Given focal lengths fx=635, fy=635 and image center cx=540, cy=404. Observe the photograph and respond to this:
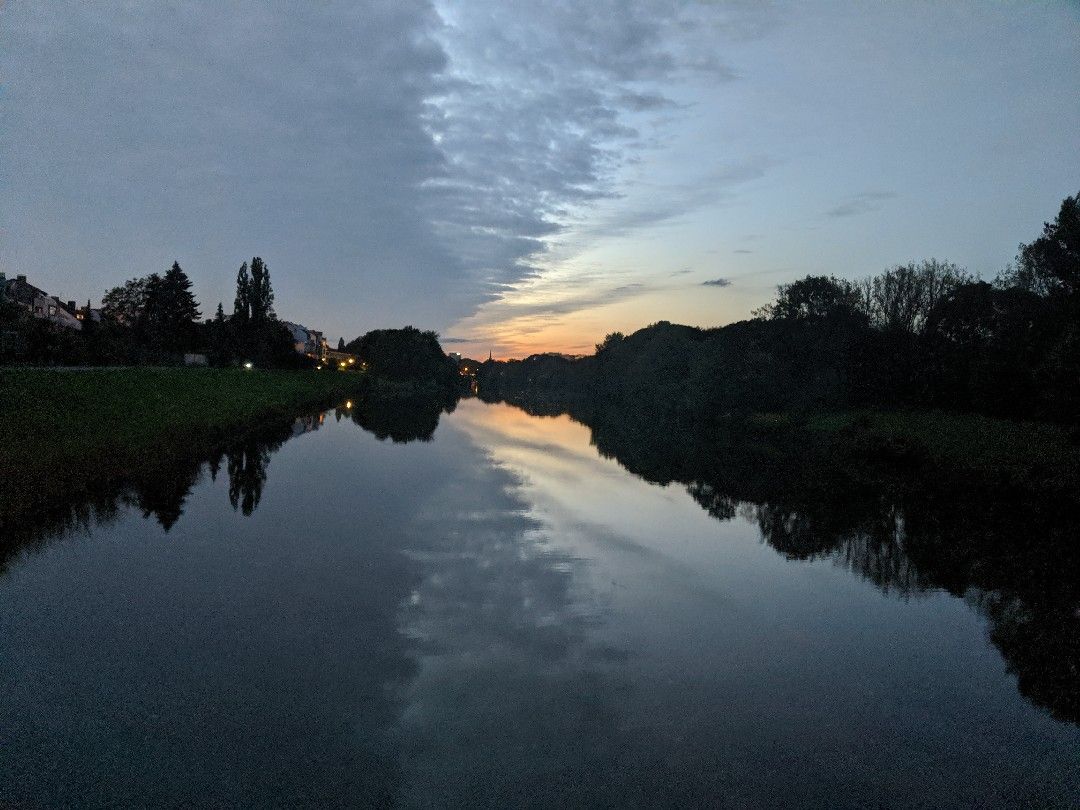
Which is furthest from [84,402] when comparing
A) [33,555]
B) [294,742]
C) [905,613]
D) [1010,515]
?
[1010,515]

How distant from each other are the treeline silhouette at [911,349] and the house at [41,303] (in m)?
86.0

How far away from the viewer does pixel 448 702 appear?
9.59 m

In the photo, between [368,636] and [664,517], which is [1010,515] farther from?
[368,636]

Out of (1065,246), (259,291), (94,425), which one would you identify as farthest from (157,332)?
(1065,246)

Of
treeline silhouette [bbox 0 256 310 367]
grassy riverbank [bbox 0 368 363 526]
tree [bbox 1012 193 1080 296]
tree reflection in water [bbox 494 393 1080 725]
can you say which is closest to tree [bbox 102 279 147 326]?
treeline silhouette [bbox 0 256 310 367]

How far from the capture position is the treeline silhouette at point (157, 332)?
166 feet

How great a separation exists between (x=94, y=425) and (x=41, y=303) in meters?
89.6

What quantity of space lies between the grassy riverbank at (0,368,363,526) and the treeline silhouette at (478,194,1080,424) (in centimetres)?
4220

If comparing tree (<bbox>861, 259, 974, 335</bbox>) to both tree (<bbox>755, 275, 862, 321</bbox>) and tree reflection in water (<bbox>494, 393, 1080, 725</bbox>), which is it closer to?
Result: tree (<bbox>755, 275, 862, 321</bbox>)

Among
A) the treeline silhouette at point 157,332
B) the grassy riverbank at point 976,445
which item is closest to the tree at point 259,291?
the treeline silhouette at point 157,332

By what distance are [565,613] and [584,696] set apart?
3.72 meters

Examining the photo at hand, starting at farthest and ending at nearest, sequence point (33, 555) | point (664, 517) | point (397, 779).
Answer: point (664, 517) < point (33, 555) < point (397, 779)

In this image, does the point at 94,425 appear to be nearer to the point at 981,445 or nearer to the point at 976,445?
the point at 976,445

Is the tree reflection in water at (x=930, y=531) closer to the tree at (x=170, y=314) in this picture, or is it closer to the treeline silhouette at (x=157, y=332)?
the treeline silhouette at (x=157, y=332)
